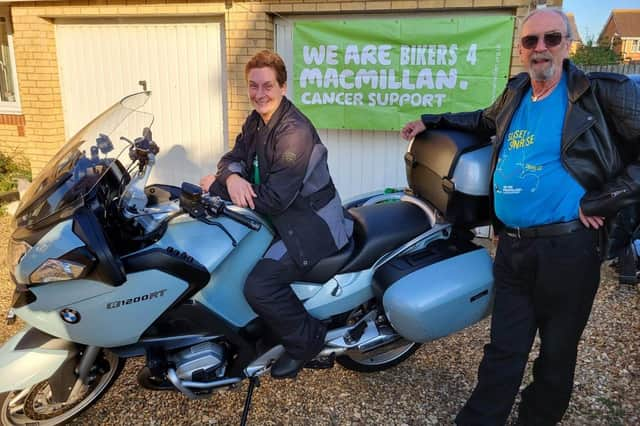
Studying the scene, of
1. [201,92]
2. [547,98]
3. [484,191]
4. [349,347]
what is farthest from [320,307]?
[201,92]

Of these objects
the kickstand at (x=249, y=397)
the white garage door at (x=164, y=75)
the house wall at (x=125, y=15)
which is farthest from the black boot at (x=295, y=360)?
the white garage door at (x=164, y=75)

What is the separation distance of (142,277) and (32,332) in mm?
654

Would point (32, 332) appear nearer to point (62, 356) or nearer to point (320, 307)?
point (62, 356)

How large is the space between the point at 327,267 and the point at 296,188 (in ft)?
1.45

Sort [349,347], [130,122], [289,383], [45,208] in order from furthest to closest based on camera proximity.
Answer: [289,383], [349,347], [130,122], [45,208]

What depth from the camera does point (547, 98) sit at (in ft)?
6.95

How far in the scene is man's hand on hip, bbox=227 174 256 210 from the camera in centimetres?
226

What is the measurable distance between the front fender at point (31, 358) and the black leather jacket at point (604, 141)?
7.59 ft

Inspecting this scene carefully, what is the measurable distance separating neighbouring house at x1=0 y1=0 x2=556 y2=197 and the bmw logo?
3.85 m

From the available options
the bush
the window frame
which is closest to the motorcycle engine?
the bush

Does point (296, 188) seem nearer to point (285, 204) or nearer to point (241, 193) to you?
point (285, 204)

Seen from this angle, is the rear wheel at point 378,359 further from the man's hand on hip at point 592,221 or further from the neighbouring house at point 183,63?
→ the neighbouring house at point 183,63

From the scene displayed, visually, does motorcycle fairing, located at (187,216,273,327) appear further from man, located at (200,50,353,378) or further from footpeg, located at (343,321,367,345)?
footpeg, located at (343,321,367,345)

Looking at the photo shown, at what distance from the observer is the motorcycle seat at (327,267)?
2.44 m
